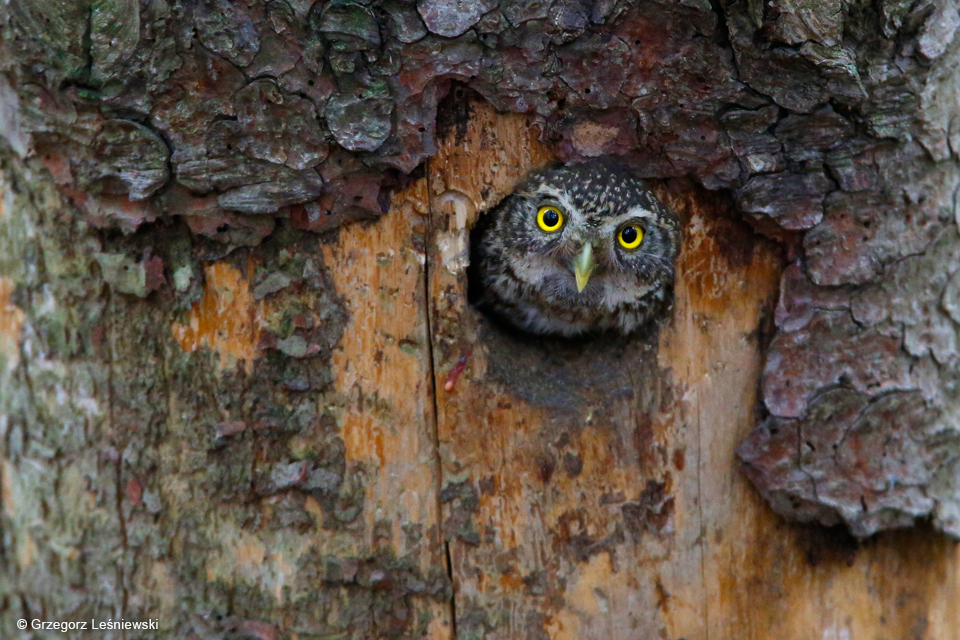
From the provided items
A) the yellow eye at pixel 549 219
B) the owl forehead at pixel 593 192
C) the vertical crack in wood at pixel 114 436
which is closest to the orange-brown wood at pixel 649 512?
the owl forehead at pixel 593 192

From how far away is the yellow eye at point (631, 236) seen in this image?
2.92m

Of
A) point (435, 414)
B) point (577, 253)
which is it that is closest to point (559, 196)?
point (577, 253)

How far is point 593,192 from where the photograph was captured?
277 centimetres

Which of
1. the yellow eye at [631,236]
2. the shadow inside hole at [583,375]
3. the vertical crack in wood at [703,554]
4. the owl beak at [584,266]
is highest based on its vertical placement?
the yellow eye at [631,236]

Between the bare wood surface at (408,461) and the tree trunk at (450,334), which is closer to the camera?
the tree trunk at (450,334)

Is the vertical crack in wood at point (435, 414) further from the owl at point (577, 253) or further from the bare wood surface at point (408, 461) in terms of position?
the owl at point (577, 253)

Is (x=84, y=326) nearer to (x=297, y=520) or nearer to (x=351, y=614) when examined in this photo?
(x=297, y=520)

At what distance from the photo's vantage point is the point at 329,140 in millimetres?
2279

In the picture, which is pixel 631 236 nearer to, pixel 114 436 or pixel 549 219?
pixel 549 219

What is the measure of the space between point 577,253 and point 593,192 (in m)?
0.25

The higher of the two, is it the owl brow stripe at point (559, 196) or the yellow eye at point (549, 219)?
the owl brow stripe at point (559, 196)

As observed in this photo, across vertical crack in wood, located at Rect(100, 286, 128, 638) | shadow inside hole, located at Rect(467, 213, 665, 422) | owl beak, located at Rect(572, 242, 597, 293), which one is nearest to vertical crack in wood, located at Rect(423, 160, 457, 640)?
shadow inside hole, located at Rect(467, 213, 665, 422)

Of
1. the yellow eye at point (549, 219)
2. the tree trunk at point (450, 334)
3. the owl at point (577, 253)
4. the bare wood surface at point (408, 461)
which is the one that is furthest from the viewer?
the yellow eye at point (549, 219)

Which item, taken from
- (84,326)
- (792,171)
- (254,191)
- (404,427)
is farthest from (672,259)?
(84,326)
